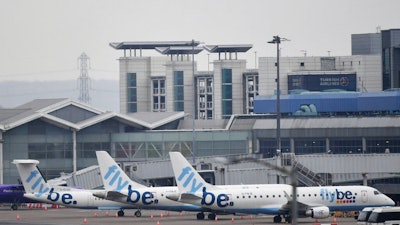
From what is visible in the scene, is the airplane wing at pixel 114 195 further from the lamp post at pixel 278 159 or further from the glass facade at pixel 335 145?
the glass facade at pixel 335 145

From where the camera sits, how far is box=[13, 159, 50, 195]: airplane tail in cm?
13200

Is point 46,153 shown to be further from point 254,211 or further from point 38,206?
point 254,211

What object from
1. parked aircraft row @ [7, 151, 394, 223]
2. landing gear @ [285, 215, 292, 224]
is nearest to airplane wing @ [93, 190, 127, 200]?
parked aircraft row @ [7, 151, 394, 223]

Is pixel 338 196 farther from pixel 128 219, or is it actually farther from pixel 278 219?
pixel 128 219

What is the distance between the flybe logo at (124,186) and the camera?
121m

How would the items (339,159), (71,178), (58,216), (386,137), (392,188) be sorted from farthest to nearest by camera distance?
(386,137) < (71,178) < (392,188) < (339,159) < (58,216)

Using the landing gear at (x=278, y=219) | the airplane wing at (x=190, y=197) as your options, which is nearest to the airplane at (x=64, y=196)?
the airplane wing at (x=190, y=197)

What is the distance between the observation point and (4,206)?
167500 mm

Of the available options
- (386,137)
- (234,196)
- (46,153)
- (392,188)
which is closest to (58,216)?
(234,196)

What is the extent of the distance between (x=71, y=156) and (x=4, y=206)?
24132 mm

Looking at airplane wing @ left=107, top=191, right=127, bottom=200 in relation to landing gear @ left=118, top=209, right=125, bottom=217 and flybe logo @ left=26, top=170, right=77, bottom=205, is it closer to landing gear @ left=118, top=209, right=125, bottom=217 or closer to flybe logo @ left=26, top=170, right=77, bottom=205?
flybe logo @ left=26, top=170, right=77, bottom=205

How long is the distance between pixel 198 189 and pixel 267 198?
647cm

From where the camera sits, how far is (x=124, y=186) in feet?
403

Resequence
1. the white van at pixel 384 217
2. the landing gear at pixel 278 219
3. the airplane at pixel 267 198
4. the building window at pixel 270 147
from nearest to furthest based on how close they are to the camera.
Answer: the white van at pixel 384 217 < the airplane at pixel 267 198 < the landing gear at pixel 278 219 < the building window at pixel 270 147
